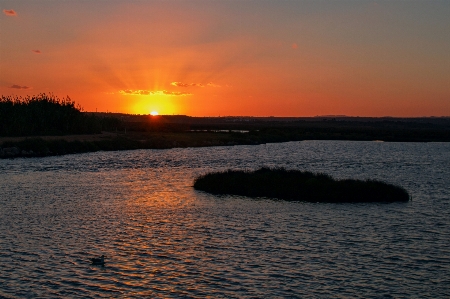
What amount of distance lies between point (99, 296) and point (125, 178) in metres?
34.1

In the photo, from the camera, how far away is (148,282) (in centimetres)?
1820

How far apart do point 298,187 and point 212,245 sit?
1583cm

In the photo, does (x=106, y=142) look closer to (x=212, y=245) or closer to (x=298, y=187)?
(x=298, y=187)

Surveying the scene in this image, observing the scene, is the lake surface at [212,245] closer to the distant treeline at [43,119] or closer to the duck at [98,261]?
the duck at [98,261]

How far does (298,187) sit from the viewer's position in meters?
37.7

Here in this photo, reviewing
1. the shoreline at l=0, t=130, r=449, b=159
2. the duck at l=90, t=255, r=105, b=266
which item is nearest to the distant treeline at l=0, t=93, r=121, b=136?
the shoreline at l=0, t=130, r=449, b=159

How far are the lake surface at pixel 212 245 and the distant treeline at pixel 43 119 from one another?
2073 inches

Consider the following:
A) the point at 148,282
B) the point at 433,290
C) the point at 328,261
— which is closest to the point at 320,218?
the point at 328,261

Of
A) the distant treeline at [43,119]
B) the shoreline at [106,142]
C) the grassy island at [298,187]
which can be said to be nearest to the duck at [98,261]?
the grassy island at [298,187]

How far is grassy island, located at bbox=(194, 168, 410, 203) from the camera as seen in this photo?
3566 cm

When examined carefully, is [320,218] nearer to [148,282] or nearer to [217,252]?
[217,252]

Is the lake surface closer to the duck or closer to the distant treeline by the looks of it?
the duck

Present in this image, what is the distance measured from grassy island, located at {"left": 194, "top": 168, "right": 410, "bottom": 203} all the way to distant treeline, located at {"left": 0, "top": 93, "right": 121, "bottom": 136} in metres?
59.7

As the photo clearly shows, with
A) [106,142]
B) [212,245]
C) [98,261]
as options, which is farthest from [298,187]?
[106,142]
